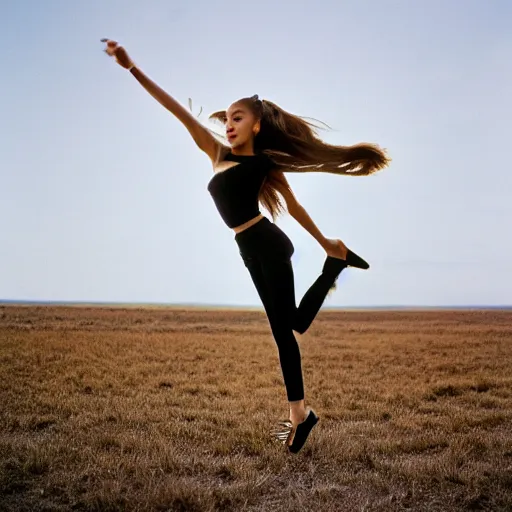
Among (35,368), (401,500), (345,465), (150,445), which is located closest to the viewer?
(401,500)

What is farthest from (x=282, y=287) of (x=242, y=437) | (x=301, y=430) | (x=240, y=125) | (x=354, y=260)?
(x=242, y=437)

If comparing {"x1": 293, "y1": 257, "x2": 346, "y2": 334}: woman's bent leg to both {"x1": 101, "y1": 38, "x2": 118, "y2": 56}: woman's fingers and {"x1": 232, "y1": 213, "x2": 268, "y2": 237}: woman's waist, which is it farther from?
{"x1": 101, "y1": 38, "x2": 118, "y2": 56}: woman's fingers

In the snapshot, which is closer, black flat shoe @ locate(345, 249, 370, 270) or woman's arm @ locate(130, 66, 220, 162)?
woman's arm @ locate(130, 66, 220, 162)

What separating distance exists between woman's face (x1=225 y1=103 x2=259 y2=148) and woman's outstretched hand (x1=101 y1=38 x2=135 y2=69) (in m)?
0.57

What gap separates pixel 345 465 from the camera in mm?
8062

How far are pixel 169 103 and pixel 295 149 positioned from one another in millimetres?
734

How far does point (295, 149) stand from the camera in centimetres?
301

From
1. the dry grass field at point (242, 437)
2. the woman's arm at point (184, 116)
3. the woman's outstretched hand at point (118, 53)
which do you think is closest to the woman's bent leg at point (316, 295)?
the woman's arm at point (184, 116)

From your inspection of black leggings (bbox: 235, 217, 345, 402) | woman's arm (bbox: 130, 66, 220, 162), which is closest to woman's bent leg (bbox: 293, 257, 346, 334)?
black leggings (bbox: 235, 217, 345, 402)

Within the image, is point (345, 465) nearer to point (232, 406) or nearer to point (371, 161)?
point (232, 406)

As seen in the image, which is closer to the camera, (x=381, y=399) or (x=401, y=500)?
(x=401, y=500)

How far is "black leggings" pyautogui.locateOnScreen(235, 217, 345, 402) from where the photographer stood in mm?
2670

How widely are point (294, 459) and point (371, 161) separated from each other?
643 cm

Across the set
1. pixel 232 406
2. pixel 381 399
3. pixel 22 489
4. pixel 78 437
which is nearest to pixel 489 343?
pixel 381 399
